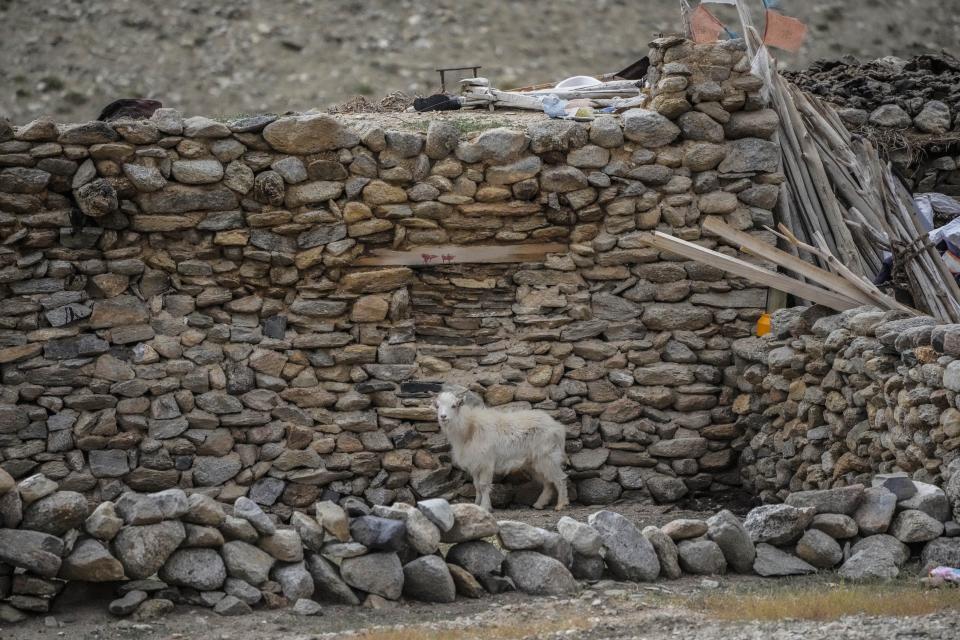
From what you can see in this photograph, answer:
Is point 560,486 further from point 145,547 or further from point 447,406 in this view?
point 145,547

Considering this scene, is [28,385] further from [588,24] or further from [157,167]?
[588,24]

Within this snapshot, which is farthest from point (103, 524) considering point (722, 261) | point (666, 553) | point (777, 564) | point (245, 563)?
point (722, 261)

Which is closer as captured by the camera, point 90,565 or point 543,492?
point 90,565

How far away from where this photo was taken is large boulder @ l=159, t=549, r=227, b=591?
6430mm

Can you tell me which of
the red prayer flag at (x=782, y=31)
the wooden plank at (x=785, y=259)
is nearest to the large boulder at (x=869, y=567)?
the wooden plank at (x=785, y=259)

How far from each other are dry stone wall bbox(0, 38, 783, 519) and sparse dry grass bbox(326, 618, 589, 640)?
4242 millimetres

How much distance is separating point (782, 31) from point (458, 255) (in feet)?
12.1

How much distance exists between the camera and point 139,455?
9984 mm

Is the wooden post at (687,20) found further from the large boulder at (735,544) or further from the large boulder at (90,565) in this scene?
the large boulder at (90,565)

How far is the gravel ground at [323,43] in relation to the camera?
29734mm

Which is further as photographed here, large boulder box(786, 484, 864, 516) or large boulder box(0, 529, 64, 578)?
large boulder box(786, 484, 864, 516)

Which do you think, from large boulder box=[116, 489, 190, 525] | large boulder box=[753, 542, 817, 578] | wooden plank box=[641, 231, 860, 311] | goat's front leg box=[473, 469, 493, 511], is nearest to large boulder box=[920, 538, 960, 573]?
large boulder box=[753, 542, 817, 578]

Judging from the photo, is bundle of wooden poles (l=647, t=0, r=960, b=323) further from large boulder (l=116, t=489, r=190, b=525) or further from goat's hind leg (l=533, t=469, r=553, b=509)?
large boulder (l=116, t=489, r=190, b=525)

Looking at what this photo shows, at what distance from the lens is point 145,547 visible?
20.7ft
